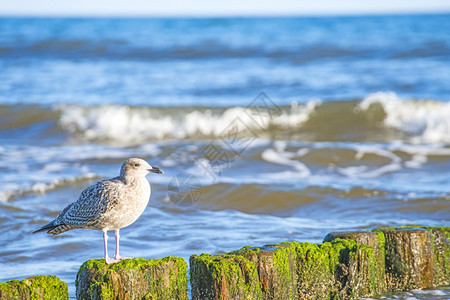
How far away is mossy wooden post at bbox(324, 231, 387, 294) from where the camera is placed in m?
4.05

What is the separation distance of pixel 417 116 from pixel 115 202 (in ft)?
32.5

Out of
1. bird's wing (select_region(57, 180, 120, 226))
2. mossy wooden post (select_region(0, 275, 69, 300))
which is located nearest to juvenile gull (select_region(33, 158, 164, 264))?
bird's wing (select_region(57, 180, 120, 226))

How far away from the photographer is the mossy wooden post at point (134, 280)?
129 inches

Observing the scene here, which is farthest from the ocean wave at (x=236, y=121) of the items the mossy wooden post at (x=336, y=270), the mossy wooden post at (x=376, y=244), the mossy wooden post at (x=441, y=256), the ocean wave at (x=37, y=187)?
the mossy wooden post at (x=336, y=270)

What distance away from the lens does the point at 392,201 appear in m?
7.18

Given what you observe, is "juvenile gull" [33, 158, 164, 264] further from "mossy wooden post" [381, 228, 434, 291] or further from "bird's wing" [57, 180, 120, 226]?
"mossy wooden post" [381, 228, 434, 291]

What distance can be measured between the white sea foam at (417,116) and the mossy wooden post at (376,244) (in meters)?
7.43

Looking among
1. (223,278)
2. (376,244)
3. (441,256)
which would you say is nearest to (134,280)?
(223,278)

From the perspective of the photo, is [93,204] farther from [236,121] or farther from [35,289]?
[236,121]

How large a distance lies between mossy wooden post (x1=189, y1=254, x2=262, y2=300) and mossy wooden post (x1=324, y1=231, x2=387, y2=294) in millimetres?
895

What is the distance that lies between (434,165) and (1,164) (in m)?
6.36

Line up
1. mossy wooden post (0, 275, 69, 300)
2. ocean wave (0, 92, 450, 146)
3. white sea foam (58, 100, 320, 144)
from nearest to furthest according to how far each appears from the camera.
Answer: mossy wooden post (0, 275, 69, 300) → ocean wave (0, 92, 450, 146) → white sea foam (58, 100, 320, 144)

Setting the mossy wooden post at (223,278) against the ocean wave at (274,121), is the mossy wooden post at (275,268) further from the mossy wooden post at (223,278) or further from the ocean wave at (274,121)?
the ocean wave at (274,121)

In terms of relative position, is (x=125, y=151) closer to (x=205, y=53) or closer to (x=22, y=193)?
(x=22, y=193)
